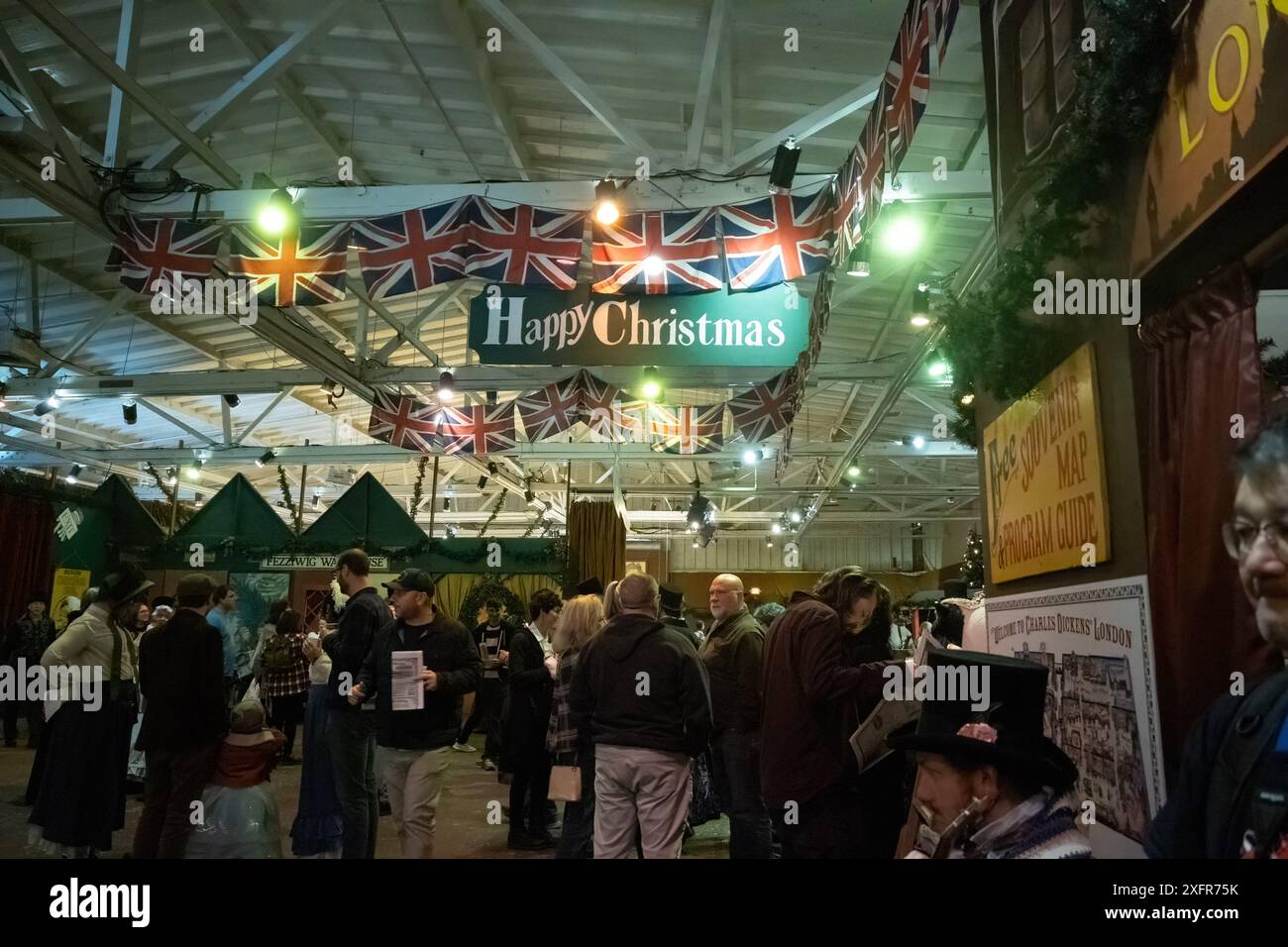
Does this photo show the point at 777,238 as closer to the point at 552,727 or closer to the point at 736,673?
the point at 736,673

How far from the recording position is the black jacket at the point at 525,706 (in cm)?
607

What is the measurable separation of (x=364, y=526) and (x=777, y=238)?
6.69 metres

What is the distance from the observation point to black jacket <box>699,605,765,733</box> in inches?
190

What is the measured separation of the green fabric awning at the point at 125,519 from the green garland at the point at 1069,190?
8.49m

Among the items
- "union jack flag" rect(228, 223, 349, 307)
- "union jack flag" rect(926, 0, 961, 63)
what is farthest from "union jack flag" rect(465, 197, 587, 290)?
"union jack flag" rect(926, 0, 961, 63)

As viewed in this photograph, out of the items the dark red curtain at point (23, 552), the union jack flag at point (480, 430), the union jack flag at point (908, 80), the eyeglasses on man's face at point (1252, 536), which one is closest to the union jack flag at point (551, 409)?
the union jack flag at point (480, 430)

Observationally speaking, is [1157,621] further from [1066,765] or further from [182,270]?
[182,270]

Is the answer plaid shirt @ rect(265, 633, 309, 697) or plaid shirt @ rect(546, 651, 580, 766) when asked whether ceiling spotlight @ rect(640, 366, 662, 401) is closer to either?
plaid shirt @ rect(265, 633, 309, 697)

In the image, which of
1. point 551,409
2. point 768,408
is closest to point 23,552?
point 551,409

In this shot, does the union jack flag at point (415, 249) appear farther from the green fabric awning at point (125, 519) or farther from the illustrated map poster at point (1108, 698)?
the green fabric awning at point (125, 519)

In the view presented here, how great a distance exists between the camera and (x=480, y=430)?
927 cm

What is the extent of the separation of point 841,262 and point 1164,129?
255cm

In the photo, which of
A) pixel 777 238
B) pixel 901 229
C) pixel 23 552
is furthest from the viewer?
pixel 23 552
